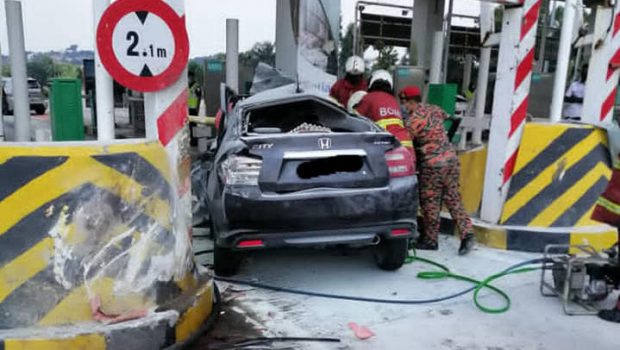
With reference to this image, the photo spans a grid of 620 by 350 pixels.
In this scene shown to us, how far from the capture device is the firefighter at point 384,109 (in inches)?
203

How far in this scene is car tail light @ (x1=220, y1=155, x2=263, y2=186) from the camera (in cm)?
389

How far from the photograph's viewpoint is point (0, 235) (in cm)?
272

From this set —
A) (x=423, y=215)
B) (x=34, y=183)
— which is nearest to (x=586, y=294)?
(x=423, y=215)

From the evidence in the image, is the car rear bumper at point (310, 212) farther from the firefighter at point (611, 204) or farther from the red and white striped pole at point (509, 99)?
the red and white striped pole at point (509, 99)

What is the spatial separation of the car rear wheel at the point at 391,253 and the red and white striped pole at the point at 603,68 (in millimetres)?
2531

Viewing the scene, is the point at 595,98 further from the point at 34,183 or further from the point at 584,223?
the point at 34,183

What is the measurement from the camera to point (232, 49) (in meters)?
7.29

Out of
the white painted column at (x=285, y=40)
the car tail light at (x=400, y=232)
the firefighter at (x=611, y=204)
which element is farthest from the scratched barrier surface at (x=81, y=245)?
the white painted column at (x=285, y=40)

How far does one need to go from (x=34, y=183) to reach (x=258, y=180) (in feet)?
5.04

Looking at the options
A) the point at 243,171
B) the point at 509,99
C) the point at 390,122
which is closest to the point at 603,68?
the point at 509,99

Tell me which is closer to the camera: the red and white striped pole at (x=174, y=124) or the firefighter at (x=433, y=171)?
the red and white striped pole at (x=174, y=124)

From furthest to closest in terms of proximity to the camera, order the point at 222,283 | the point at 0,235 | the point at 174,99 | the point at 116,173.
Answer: the point at 222,283, the point at 174,99, the point at 116,173, the point at 0,235

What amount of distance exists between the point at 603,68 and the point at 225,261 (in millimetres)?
4079

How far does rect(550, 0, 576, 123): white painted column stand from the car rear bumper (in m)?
2.33
